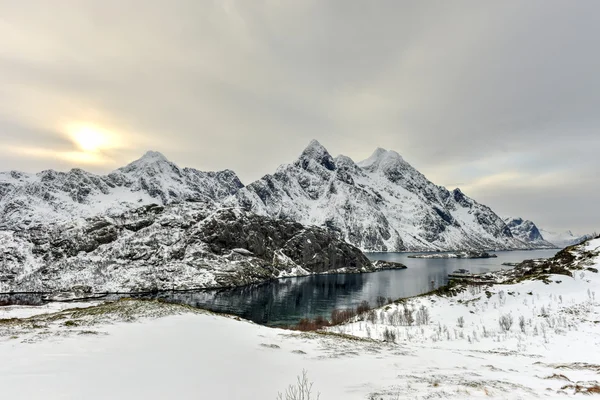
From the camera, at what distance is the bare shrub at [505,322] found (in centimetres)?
4653

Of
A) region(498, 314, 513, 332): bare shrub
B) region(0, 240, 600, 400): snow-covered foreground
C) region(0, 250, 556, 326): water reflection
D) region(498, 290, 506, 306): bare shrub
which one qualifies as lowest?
region(0, 250, 556, 326): water reflection

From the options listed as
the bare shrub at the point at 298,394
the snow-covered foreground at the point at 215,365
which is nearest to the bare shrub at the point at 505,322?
the snow-covered foreground at the point at 215,365

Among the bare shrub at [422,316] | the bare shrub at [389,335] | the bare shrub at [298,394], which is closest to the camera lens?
the bare shrub at [298,394]

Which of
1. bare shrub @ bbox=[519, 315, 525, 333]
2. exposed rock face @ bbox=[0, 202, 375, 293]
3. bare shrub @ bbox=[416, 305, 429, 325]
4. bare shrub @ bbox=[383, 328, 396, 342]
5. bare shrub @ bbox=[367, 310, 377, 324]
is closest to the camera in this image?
bare shrub @ bbox=[519, 315, 525, 333]

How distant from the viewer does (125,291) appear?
473 ft

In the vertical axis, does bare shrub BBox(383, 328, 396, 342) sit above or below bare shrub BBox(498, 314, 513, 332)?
below

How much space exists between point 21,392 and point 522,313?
64.7 m

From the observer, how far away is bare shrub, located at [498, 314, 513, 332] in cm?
4653

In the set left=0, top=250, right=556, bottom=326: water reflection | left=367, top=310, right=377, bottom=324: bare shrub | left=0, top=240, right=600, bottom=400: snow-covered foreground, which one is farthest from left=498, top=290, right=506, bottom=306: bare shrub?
left=0, top=250, right=556, bottom=326: water reflection

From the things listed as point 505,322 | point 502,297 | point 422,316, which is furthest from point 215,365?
point 502,297

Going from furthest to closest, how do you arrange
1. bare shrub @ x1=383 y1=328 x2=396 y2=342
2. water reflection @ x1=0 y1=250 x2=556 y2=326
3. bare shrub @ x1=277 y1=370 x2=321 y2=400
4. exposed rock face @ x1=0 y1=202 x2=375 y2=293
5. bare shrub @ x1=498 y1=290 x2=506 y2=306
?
exposed rock face @ x1=0 y1=202 x2=375 y2=293, water reflection @ x1=0 y1=250 x2=556 y2=326, bare shrub @ x1=498 y1=290 x2=506 y2=306, bare shrub @ x1=383 y1=328 x2=396 y2=342, bare shrub @ x1=277 y1=370 x2=321 y2=400

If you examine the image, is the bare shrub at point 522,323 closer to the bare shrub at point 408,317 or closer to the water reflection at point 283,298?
the bare shrub at point 408,317

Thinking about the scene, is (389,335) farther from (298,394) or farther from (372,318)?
(298,394)

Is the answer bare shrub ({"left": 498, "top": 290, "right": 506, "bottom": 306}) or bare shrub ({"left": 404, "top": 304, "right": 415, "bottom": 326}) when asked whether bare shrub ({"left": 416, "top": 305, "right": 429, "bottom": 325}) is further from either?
bare shrub ({"left": 498, "top": 290, "right": 506, "bottom": 306})
